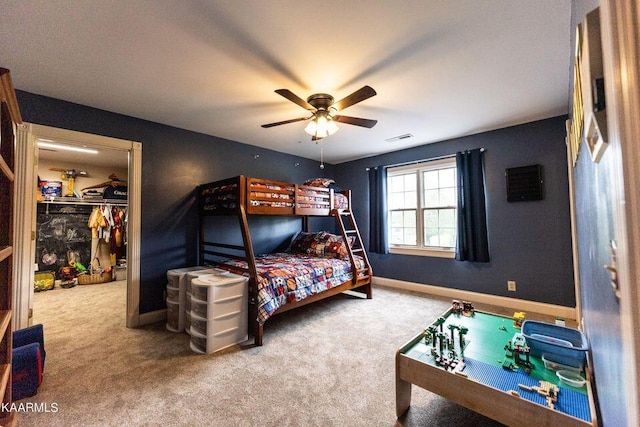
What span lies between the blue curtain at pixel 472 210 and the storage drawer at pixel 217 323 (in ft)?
10.3

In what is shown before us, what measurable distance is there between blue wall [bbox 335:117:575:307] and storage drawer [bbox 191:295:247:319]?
3.00 metres

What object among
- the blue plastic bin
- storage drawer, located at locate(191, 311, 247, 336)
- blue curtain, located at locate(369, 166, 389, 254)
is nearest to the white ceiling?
blue curtain, located at locate(369, 166, 389, 254)

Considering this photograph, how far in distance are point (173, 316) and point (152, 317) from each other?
0.45 meters

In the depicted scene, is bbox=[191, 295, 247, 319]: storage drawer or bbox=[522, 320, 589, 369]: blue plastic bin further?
bbox=[191, 295, 247, 319]: storage drawer

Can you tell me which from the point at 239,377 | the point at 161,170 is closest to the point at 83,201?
the point at 161,170

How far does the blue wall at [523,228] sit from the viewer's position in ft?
10.1

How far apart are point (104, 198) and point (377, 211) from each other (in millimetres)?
5621

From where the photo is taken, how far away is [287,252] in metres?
4.46

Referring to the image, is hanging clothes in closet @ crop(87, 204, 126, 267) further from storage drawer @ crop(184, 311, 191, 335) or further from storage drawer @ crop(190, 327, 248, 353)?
storage drawer @ crop(190, 327, 248, 353)

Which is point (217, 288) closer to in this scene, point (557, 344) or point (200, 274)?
point (200, 274)

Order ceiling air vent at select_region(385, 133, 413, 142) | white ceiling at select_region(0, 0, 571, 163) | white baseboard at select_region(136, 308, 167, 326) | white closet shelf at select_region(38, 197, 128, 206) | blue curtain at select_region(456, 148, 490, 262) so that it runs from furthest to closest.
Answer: white closet shelf at select_region(38, 197, 128, 206)
ceiling air vent at select_region(385, 133, 413, 142)
blue curtain at select_region(456, 148, 490, 262)
white baseboard at select_region(136, 308, 167, 326)
white ceiling at select_region(0, 0, 571, 163)

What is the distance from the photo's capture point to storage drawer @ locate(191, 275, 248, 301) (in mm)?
2303

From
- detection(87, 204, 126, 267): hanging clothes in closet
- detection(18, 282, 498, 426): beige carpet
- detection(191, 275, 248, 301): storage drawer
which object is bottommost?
detection(18, 282, 498, 426): beige carpet

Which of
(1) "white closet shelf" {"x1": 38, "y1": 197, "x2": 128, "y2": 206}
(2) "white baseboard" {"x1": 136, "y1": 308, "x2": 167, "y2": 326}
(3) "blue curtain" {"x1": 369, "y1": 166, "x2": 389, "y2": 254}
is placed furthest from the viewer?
(1) "white closet shelf" {"x1": 38, "y1": 197, "x2": 128, "y2": 206}
